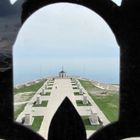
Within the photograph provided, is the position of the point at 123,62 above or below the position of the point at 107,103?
above

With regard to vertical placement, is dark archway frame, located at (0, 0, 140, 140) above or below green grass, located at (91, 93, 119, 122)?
above

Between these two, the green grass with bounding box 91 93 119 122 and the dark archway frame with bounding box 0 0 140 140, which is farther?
the green grass with bounding box 91 93 119 122

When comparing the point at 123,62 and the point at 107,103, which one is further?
the point at 107,103

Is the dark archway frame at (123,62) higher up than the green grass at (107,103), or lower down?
higher up

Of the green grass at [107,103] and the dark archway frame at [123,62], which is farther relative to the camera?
the green grass at [107,103]

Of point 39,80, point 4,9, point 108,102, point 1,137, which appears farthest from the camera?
point 39,80

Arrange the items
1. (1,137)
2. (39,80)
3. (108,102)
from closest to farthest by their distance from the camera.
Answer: (1,137) → (108,102) → (39,80)

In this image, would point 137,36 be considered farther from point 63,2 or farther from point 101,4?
point 63,2

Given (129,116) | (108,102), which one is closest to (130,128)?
(129,116)
